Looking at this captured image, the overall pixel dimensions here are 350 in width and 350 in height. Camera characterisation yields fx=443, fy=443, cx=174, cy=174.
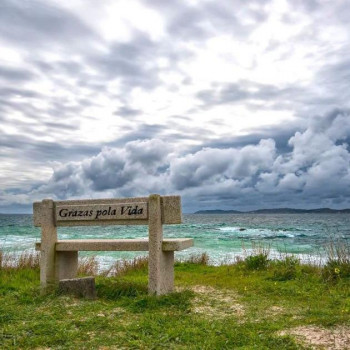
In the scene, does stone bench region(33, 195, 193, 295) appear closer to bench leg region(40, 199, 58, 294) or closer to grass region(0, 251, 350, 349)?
bench leg region(40, 199, 58, 294)

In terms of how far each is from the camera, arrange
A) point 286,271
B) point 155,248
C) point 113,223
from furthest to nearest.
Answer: point 286,271, point 113,223, point 155,248

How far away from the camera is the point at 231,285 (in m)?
7.48

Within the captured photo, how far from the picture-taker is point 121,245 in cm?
629

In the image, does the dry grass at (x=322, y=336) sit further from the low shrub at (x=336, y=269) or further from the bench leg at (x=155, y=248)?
the low shrub at (x=336, y=269)

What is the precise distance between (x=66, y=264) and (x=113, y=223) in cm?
129

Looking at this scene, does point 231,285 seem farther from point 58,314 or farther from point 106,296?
point 58,314

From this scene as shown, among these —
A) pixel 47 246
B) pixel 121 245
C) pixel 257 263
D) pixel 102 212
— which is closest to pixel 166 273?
pixel 121 245

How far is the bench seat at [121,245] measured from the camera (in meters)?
6.12

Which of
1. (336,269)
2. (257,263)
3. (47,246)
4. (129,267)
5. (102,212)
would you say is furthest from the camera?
(129,267)

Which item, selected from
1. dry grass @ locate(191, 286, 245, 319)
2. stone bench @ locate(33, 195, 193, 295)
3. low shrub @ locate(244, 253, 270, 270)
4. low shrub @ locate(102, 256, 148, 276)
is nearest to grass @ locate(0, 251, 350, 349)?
dry grass @ locate(191, 286, 245, 319)

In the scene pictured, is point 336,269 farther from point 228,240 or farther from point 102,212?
point 228,240

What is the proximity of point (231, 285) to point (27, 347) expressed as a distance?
4.18 meters

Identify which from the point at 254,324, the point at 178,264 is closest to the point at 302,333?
the point at 254,324

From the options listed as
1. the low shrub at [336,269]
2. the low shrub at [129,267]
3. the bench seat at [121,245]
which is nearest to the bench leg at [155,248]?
the bench seat at [121,245]
